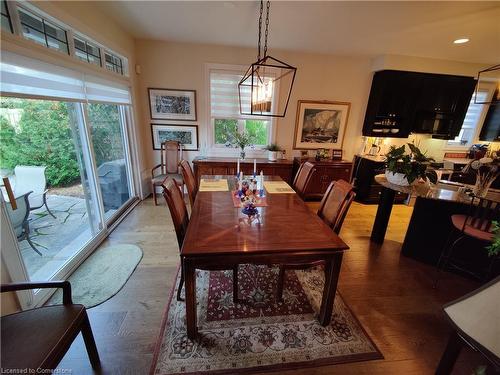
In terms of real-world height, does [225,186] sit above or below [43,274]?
above

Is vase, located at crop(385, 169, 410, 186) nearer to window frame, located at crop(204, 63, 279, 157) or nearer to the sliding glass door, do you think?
window frame, located at crop(204, 63, 279, 157)

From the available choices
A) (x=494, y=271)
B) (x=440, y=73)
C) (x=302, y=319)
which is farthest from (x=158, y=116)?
(x=440, y=73)

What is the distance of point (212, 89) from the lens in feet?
12.8

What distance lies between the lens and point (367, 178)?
13.4 ft

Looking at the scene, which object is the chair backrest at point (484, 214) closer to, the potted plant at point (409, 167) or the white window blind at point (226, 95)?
the potted plant at point (409, 167)

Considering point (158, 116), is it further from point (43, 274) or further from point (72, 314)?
point (72, 314)

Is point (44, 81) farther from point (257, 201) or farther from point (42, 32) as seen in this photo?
point (257, 201)

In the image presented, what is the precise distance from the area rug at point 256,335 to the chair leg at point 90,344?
13.6 inches

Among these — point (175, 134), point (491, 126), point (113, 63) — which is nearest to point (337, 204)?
point (175, 134)

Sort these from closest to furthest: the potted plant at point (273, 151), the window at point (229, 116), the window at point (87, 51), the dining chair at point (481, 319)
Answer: the dining chair at point (481, 319) < the window at point (87, 51) < the window at point (229, 116) < the potted plant at point (273, 151)

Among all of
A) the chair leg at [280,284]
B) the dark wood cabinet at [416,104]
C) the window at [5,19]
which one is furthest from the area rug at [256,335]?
the dark wood cabinet at [416,104]

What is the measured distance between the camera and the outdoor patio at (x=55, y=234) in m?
1.90

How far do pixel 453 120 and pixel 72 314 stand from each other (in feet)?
20.0

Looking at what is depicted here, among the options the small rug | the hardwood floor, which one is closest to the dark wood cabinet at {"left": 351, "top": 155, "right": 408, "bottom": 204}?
the hardwood floor
